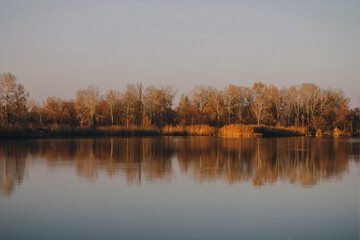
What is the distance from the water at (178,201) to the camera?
235 inches

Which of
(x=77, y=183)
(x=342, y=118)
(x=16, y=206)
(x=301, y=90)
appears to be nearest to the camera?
(x=16, y=206)

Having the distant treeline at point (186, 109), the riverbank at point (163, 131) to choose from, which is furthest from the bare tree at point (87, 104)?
the riverbank at point (163, 131)

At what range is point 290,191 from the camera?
9102 mm

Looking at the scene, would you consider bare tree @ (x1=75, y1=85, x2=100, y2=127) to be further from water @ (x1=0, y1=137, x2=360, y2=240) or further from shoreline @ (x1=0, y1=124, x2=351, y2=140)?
water @ (x1=0, y1=137, x2=360, y2=240)

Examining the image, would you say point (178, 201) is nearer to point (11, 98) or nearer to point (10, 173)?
point (10, 173)

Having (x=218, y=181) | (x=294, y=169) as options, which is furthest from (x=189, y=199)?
(x=294, y=169)

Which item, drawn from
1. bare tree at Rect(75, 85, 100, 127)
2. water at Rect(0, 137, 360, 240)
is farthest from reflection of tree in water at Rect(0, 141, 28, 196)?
bare tree at Rect(75, 85, 100, 127)

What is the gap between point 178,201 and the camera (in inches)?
315

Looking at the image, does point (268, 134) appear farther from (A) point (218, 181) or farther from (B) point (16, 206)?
(B) point (16, 206)

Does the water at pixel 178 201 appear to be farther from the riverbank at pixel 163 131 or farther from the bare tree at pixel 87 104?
the bare tree at pixel 87 104

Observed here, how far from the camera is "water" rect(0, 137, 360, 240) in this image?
598 centimetres

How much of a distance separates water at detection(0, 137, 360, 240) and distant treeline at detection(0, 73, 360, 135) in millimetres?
28106

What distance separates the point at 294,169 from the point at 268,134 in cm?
3137

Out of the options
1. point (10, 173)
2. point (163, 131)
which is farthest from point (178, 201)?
point (163, 131)
